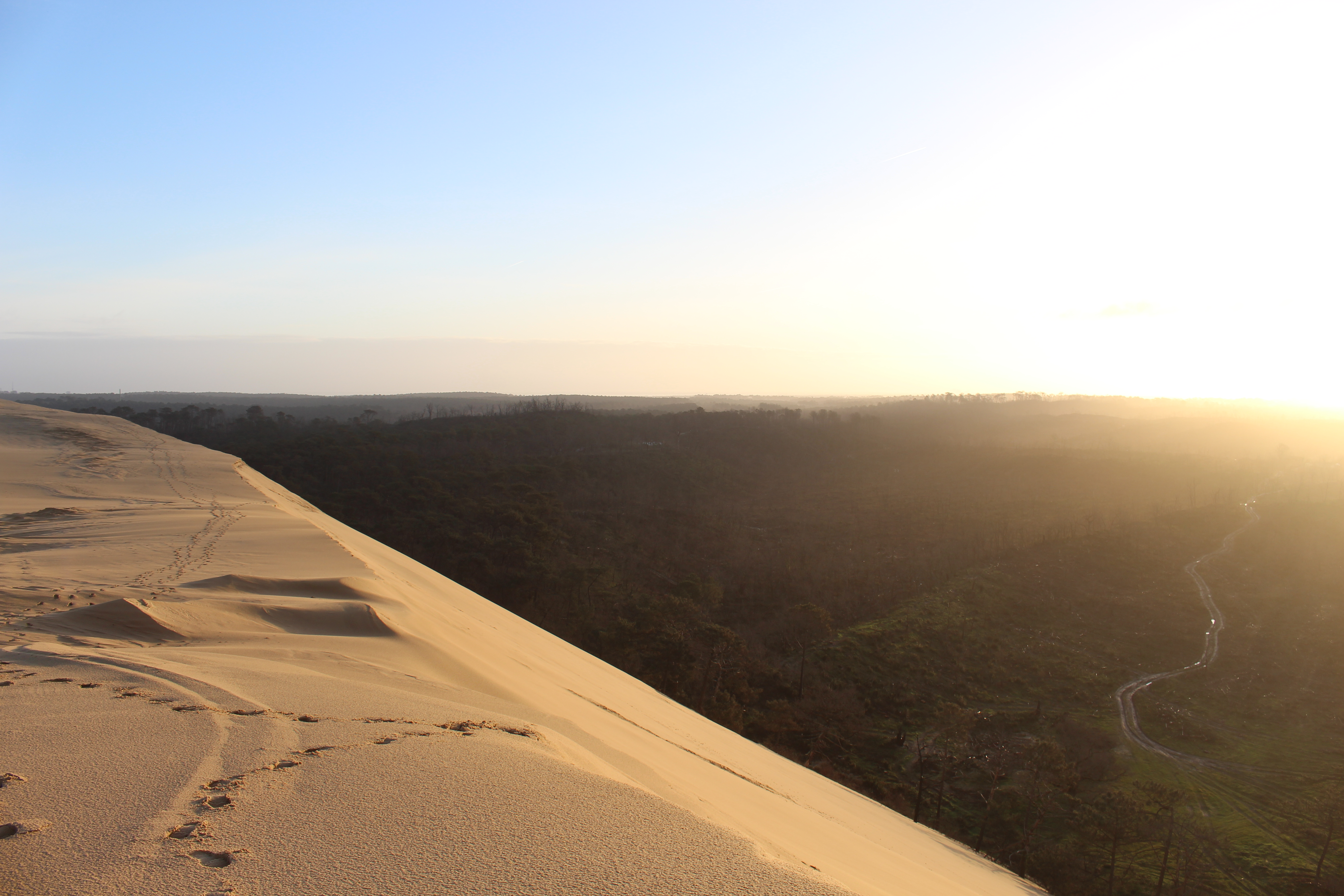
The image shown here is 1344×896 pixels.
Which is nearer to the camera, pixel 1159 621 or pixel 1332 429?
pixel 1159 621

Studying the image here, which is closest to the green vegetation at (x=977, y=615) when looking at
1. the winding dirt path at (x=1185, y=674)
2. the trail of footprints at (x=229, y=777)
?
the winding dirt path at (x=1185, y=674)

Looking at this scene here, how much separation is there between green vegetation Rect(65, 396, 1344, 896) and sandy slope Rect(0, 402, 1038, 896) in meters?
8.01

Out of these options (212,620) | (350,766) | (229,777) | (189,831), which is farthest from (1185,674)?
(189,831)

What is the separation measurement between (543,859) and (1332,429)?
11071 cm

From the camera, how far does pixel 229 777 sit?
2.79 metres

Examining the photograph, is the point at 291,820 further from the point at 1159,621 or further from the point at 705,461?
the point at 705,461

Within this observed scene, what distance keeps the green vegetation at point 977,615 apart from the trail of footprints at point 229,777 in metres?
12.9

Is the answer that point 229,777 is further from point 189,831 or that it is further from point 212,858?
point 212,858

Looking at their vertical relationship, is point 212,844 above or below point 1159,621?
above

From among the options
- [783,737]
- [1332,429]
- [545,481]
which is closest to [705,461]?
[545,481]

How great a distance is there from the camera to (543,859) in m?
2.33

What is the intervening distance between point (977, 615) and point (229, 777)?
91.6ft

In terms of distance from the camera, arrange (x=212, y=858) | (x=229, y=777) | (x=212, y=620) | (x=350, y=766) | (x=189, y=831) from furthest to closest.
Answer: (x=212, y=620) → (x=350, y=766) → (x=229, y=777) → (x=189, y=831) → (x=212, y=858)

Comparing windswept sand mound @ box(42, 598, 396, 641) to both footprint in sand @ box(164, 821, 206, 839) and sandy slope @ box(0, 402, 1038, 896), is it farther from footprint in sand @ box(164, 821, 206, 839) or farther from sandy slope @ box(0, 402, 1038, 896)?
footprint in sand @ box(164, 821, 206, 839)
